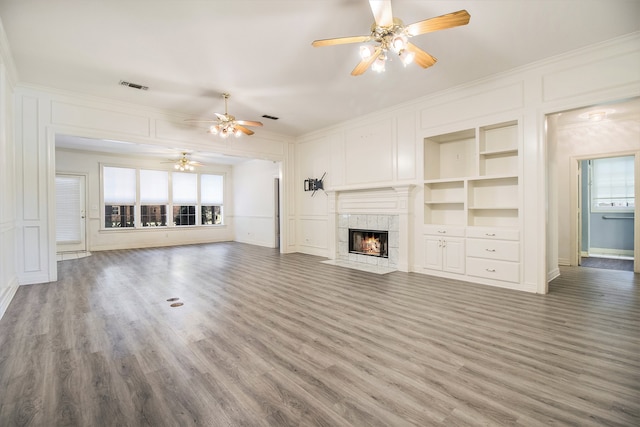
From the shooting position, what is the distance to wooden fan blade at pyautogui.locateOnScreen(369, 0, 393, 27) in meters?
2.46

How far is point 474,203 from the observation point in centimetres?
511

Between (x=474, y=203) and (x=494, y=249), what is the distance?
0.93 meters

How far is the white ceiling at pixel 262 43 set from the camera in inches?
118

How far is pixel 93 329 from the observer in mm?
2998

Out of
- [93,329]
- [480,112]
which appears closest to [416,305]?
[480,112]

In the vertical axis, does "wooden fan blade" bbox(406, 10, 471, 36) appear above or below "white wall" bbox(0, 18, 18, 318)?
above

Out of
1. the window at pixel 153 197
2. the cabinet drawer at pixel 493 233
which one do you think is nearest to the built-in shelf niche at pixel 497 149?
the cabinet drawer at pixel 493 233

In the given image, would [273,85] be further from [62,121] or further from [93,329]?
[93,329]

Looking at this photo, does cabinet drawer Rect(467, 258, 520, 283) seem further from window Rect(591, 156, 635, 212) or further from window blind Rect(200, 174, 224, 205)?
window blind Rect(200, 174, 224, 205)

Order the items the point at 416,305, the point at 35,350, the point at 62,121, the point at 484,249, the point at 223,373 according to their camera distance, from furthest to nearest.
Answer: the point at 62,121 → the point at 484,249 → the point at 416,305 → the point at 35,350 → the point at 223,373

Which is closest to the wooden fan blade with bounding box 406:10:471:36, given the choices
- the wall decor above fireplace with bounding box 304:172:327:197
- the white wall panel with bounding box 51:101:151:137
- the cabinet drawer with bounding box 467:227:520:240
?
the cabinet drawer with bounding box 467:227:520:240

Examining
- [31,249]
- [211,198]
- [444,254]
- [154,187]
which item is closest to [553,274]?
[444,254]

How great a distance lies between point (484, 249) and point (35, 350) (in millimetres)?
5514

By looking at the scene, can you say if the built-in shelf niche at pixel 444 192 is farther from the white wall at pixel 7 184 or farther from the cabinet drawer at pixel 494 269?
the white wall at pixel 7 184
